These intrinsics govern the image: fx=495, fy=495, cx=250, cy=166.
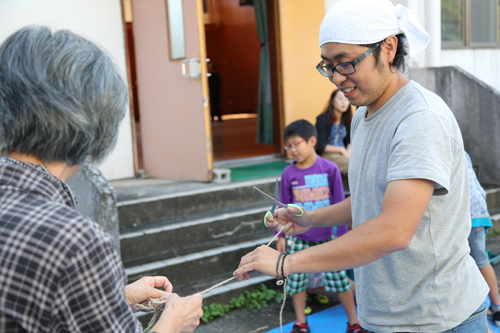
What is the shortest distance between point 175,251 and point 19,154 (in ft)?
11.7

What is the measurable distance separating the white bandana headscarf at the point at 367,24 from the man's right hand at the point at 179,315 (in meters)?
1.03

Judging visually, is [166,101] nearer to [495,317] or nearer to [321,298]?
[321,298]

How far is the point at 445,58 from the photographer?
8336 mm

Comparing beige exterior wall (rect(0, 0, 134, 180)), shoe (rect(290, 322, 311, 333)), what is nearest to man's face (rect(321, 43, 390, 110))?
shoe (rect(290, 322, 311, 333))

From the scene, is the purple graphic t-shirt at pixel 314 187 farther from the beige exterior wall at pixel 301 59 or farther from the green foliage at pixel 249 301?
the beige exterior wall at pixel 301 59

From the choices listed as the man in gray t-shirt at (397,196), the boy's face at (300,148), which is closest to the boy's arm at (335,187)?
the boy's face at (300,148)

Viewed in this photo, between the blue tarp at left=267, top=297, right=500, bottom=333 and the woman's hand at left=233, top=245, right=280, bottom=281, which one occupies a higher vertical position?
the woman's hand at left=233, top=245, right=280, bottom=281

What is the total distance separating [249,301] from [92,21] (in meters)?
3.91

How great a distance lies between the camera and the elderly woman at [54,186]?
108cm

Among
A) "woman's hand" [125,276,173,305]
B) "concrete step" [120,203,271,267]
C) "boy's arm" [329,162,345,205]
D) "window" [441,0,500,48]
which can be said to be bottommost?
"concrete step" [120,203,271,267]

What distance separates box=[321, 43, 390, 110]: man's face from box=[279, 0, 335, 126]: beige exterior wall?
5229 mm

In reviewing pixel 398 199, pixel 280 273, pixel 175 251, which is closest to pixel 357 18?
pixel 398 199

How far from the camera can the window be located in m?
8.59

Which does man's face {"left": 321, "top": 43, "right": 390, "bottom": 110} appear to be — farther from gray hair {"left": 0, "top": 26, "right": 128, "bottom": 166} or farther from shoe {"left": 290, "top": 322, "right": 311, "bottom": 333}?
shoe {"left": 290, "top": 322, "right": 311, "bottom": 333}
